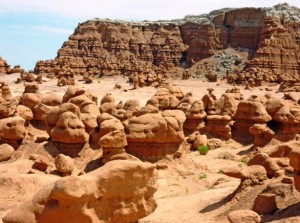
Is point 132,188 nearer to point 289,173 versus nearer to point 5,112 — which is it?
point 289,173

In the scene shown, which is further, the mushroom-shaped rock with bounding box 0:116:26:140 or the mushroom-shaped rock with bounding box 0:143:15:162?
the mushroom-shaped rock with bounding box 0:116:26:140

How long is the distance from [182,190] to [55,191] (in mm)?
7193

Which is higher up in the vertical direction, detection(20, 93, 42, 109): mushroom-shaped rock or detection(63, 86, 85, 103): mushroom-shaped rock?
detection(63, 86, 85, 103): mushroom-shaped rock

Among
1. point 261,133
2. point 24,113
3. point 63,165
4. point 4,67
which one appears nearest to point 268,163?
point 63,165

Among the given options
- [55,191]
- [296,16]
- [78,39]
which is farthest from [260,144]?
[78,39]

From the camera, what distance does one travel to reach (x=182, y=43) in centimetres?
7575

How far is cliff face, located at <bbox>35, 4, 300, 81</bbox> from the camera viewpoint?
62.5 metres

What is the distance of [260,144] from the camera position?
20.4m

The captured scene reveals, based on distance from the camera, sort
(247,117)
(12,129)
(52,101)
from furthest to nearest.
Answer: (247,117)
(52,101)
(12,129)

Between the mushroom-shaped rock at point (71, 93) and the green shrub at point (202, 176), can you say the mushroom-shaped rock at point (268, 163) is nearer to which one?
the green shrub at point (202, 176)

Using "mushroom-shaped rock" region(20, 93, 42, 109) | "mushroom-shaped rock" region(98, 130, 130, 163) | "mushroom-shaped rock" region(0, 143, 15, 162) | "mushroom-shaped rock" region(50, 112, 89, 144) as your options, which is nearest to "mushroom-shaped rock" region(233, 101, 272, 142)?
"mushroom-shaped rock" region(98, 130, 130, 163)

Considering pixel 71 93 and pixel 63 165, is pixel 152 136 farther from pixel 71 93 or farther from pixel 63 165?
pixel 71 93

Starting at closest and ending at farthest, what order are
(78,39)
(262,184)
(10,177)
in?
(262,184)
(10,177)
(78,39)

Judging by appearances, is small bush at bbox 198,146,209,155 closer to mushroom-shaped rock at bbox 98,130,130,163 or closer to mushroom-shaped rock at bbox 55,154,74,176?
mushroom-shaped rock at bbox 98,130,130,163
